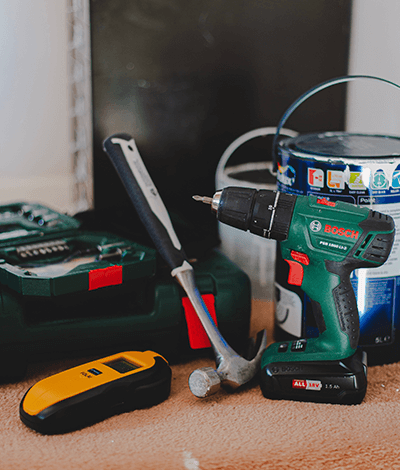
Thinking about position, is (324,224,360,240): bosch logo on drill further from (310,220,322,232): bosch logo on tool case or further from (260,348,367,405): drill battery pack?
(260,348,367,405): drill battery pack

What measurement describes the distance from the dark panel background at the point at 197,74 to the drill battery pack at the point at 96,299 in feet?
1.05

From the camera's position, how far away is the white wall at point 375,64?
37.9 inches

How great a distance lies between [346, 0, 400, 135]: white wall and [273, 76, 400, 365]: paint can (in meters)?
0.27

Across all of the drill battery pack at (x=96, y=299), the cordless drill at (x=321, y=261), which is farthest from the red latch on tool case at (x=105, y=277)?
the cordless drill at (x=321, y=261)

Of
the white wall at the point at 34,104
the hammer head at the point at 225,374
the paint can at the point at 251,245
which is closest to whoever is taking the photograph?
the hammer head at the point at 225,374

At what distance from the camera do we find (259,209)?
592 millimetres

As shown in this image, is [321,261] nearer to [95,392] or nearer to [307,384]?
[307,384]

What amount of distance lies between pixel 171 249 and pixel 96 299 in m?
0.11

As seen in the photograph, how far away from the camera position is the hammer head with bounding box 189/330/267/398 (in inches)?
23.8

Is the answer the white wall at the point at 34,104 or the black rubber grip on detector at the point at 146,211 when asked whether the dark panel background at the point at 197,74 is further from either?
the white wall at the point at 34,104

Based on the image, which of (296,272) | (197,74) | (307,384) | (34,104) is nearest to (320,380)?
→ (307,384)

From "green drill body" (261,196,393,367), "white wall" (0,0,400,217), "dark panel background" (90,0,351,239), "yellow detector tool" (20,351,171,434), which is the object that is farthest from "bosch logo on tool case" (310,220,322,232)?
"white wall" (0,0,400,217)

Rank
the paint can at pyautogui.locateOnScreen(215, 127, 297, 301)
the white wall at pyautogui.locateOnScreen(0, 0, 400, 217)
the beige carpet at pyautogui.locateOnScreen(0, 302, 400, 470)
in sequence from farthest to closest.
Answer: the white wall at pyautogui.locateOnScreen(0, 0, 400, 217), the paint can at pyautogui.locateOnScreen(215, 127, 297, 301), the beige carpet at pyautogui.locateOnScreen(0, 302, 400, 470)

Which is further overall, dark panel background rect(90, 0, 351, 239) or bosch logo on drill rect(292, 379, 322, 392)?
dark panel background rect(90, 0, 351, 239)
